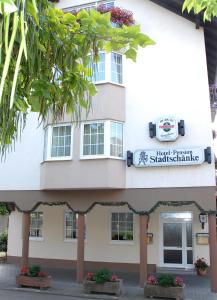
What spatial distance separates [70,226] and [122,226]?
279cm

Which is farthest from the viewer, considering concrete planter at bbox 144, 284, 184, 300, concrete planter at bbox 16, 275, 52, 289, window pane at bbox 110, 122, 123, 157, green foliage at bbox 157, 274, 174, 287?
window pane at bbox 110, 122, 123, 157

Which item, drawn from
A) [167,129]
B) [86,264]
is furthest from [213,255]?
[86,264]

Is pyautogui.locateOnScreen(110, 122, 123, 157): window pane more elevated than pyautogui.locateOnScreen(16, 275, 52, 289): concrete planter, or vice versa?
pyautogui.locateOnScreen(110, 122, 123, 157): window pane

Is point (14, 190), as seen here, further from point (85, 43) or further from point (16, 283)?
point (85, 43)

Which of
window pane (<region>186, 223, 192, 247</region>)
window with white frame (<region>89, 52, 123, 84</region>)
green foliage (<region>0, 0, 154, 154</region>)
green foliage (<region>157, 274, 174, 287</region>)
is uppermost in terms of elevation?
window with white frame (<region>89, 52, 123, 84</region>)

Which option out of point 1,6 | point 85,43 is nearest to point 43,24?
point 85,43

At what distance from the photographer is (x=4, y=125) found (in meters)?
3.94

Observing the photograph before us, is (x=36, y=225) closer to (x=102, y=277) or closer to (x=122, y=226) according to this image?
(x=122, y=226)

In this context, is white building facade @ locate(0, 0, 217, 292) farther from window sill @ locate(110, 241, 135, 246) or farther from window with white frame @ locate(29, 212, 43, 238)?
window with white frame @ locate(29, 212, 43, 238)

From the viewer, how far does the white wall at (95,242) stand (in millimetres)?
18500

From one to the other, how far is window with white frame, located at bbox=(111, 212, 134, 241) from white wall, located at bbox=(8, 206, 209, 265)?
0.80ft

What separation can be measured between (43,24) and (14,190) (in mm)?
14201

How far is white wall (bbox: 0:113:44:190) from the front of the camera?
17.6 metres

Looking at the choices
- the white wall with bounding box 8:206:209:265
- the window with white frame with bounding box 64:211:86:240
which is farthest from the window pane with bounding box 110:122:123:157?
the window with white frame with bounding box 64:211:86:240
